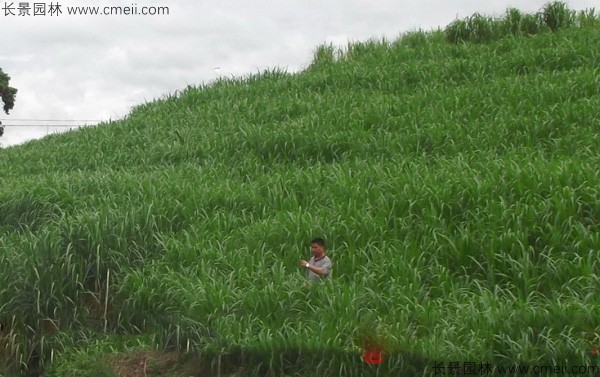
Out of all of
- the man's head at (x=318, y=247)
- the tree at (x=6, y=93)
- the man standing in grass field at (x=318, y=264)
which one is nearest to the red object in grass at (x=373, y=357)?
the man standing in grass field at (x=318, y=264)

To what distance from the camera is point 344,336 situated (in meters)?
6.50

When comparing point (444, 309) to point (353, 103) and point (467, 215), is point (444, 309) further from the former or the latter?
point (353, 103)

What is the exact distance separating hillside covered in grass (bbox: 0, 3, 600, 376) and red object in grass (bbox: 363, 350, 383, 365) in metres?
0.07

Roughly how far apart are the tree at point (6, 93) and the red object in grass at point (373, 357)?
23.6 meters

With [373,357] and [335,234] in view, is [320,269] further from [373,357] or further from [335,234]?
[373,357]

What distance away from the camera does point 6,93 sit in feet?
89.9

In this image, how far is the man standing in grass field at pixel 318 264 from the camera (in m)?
7.41

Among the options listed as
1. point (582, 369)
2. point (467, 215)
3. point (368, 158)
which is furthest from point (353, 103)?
point (582, 369)

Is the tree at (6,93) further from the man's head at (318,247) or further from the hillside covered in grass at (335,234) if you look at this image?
the man's head at (318,247)

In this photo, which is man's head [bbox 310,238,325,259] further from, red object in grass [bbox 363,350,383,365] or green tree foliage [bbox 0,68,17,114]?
green tree foliage [bbox 0,68,17,114]

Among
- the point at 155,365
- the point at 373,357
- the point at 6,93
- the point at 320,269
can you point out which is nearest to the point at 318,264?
the point at 320,269

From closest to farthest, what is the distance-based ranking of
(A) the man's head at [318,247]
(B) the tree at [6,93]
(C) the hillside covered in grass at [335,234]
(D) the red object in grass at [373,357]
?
(D) the red object in grass at [373,357]
(C) the hillside covered in grass at [335,234]
(A) the man's head at [318,247]
(B) the tree at [6,93]

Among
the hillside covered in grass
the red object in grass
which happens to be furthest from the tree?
the red object in grass

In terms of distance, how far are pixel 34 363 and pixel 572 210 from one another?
5.21 m
